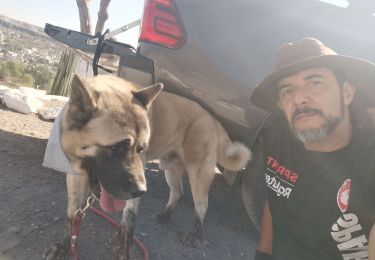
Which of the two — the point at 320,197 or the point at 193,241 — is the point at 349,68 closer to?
the point at 320,197

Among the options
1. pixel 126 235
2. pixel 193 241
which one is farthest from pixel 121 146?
pixel 193 241

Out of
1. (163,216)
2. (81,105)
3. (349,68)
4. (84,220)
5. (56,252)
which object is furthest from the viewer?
(163,216)

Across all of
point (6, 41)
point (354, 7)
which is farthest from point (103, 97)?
point (6, 41)

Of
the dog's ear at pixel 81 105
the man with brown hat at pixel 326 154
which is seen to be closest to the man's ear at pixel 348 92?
the man with brown hat at pixel 326 154

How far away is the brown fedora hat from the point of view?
1855 millimetres

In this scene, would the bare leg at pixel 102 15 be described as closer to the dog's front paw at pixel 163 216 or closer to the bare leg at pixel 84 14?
the bare leg at pixel 84 14

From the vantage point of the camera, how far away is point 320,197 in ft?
6.55

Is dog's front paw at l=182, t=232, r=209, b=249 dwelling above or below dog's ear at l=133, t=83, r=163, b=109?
below

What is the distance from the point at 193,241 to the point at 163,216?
0.45 m

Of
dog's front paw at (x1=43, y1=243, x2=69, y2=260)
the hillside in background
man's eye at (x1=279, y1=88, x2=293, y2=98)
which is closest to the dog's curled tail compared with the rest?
man's eye at (x1=279, y1=88, x2=293, y2=98)

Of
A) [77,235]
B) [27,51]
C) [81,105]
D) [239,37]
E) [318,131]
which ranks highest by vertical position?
[239,37]

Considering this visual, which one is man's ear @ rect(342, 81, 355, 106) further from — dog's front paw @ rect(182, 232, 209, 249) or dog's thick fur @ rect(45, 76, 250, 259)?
dog's front paw @ rect(182, 232, 209, 249)

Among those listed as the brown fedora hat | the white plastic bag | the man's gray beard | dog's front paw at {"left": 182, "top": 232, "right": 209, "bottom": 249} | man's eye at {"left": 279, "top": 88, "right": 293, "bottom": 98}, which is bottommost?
the white plastic bag

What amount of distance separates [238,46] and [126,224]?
156 centimetres
